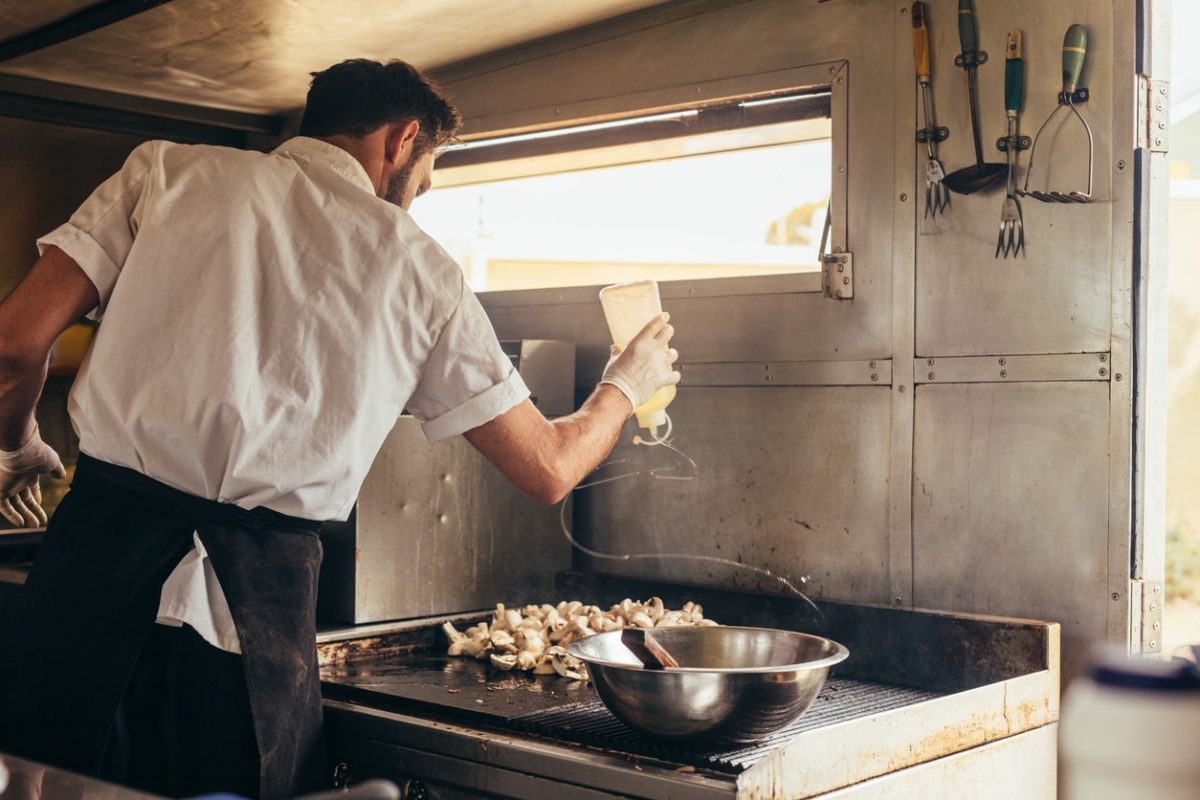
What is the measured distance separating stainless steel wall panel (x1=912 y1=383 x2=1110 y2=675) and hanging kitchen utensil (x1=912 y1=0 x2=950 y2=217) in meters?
→ 0.37

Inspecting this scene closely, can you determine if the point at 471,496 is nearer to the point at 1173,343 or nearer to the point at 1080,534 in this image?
the point at 1080,534

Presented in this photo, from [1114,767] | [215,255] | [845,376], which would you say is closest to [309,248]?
[215,255]

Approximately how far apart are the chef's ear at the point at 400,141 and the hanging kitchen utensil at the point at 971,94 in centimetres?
102

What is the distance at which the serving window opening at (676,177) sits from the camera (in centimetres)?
271

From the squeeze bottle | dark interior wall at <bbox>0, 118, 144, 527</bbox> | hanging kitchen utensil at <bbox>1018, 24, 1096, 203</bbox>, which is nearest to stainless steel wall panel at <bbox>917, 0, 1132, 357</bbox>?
hanging kitchen utensil at <bbox>1018, 24, 1096, 203</bbox>

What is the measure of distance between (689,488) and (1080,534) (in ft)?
2.89

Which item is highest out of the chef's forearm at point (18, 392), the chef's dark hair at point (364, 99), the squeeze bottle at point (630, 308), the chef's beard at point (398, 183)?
the chef's dark hair at point (364, 99)

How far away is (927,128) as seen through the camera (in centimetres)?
238

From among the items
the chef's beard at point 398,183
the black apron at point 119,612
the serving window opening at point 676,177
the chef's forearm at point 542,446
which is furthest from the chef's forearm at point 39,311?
the serving window opening at point 676,177

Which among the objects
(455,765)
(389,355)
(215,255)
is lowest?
(455,765)

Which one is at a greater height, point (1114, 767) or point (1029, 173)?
point (1029, 173)

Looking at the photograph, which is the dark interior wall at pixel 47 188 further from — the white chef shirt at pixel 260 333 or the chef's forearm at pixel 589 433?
the chef's forearm at pixel 589 433

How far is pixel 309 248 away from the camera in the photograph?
1841mm

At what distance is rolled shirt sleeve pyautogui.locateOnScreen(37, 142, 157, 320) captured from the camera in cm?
179
